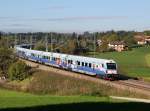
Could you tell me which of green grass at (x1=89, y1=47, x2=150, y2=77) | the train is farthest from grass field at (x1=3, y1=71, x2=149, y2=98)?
green grass at (x1=89, y1=47, x2=150, y2=77)

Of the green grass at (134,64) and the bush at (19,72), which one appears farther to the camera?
the bush at (19,72)

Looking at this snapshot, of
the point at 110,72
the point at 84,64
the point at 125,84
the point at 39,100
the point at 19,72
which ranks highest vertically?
the point at 84,64

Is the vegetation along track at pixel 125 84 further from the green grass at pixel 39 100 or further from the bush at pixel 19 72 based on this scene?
the green grass at pixel 39 100

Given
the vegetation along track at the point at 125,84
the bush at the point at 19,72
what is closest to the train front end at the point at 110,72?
the vegetation along track at the point at 125,84

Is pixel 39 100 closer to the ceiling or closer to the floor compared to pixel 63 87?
Answer: closer to the ceiling

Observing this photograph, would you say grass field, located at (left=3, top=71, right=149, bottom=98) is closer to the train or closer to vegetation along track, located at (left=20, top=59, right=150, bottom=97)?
vegetation along track, located at (left=20, top=59, right=150, bottom=97)

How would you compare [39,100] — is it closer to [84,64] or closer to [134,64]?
[84,64]

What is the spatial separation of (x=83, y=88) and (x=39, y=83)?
20.3m

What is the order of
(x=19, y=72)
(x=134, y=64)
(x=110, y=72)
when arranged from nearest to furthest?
(x=110, y=72)
(x=19, y=72)
(x=134, y=64)

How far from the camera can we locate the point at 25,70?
85562 millimetres

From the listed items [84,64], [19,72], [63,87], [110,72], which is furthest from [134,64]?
[110,72]

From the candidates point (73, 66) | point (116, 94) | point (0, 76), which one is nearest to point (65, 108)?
point (116, 94)

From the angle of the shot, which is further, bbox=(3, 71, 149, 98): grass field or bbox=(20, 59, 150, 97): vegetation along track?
bbox=(3, 71, 149, 98): grass field

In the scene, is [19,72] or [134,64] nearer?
[19,72]
